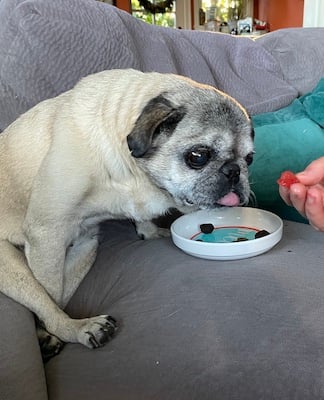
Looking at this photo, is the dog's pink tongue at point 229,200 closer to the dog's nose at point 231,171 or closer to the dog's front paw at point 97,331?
the dog's nose at point 231,171

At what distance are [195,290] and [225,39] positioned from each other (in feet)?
3.59

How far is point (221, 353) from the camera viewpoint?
707 millimetres

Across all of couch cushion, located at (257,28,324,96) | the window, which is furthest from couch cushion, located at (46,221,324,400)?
the window

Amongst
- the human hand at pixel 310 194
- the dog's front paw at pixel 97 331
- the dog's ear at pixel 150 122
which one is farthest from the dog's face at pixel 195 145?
the dog's front paw at pixel 97 331

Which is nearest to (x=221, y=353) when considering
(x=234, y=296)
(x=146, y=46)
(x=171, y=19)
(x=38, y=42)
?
(x=234, y=296)

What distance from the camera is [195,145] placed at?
0.91 metres

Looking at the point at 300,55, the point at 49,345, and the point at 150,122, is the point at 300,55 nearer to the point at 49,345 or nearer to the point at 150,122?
the point at 150,122

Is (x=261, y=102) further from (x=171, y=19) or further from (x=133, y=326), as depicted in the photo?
(x=171, y=19)

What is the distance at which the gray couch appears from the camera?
0.68 meters

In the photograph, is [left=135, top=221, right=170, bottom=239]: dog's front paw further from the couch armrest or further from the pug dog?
the couch armrest

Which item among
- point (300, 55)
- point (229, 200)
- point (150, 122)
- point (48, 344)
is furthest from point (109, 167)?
point (300, 55)

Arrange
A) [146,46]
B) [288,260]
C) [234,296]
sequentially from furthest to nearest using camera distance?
[146,46]
[288,260]
[234,296]

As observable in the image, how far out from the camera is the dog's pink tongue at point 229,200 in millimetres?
966

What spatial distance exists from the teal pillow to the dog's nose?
0.32 meters
